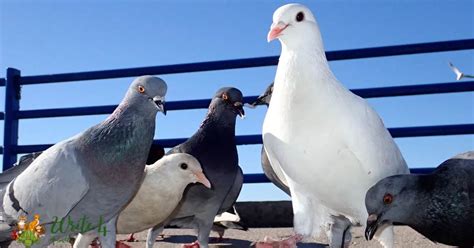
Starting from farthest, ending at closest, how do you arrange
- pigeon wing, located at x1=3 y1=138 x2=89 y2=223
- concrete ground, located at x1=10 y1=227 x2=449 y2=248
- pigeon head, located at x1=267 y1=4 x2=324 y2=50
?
concrete ground, located at x1=10 y1=227 x2=449 y2=248 < pigeon head, located at x1=267 y1=4 x2=324 y2=50 < pigeon wing, located at x1=3 y1=138 x2=89 y2=223

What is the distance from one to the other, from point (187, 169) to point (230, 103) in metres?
0.74

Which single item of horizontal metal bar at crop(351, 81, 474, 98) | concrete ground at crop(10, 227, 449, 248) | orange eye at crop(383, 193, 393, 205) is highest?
horizontal metal bar at crop(351, 81, 474, 98)

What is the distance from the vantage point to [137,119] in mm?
2943

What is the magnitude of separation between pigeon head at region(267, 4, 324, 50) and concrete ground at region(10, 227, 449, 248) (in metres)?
1.68

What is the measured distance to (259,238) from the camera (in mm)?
4879

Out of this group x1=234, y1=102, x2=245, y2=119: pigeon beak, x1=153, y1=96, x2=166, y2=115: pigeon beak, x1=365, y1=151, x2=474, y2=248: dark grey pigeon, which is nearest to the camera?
x1=153, y1=96, x2=166, y2=115: pigeon beak

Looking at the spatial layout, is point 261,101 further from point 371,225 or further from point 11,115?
point 11,115

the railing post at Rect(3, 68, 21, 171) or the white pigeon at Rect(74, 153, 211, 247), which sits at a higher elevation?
the railing post at Rect(3, 68, 21, 171)

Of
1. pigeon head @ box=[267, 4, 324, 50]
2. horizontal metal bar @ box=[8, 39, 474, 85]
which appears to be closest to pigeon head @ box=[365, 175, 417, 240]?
pigeon head @ box=[267, 4, 324, 50]

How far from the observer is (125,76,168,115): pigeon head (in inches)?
115

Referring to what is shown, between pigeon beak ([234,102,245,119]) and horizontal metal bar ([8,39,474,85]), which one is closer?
pigeon beak ([234,102,245,119])

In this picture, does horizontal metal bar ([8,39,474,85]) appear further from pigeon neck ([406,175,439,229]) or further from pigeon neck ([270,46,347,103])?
pigeon neck ([406,175,439,229])

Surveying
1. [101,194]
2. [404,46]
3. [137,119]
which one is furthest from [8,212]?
[404,46]

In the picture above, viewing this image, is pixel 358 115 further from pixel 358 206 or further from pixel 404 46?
pixel 404 46
